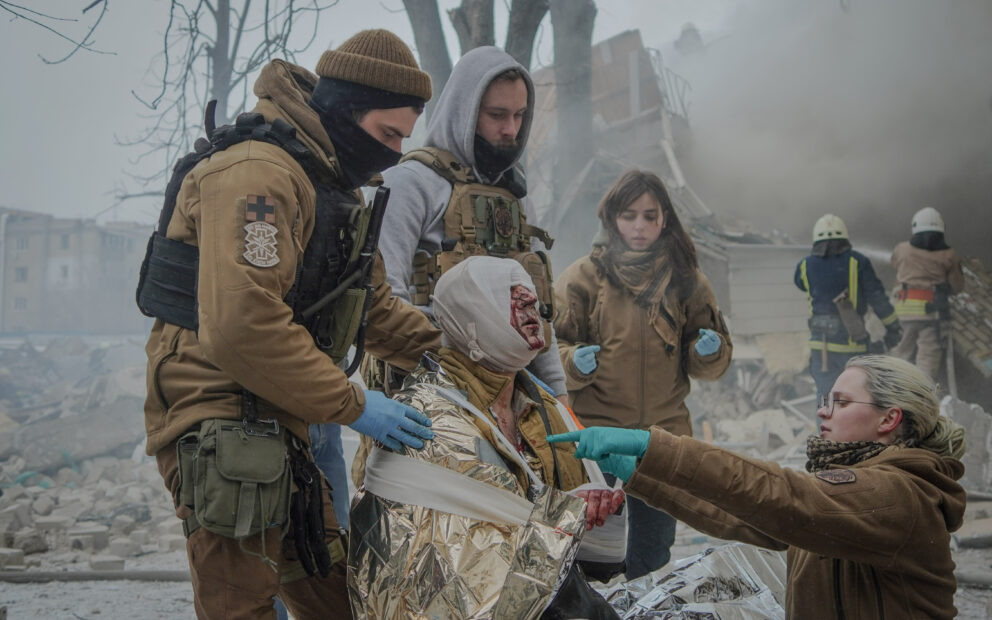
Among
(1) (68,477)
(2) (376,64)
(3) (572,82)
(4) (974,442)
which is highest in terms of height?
(3) (572,82)

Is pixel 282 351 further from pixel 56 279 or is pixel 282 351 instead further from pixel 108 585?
pixel 56 279

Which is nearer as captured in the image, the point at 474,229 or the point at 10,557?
the point at 474,229

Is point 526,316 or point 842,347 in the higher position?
point 526,316

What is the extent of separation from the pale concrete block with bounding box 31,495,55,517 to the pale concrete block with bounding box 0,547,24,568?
177 centimetres

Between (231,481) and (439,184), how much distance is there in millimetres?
1432

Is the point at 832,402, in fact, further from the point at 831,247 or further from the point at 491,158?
the point at 831,247

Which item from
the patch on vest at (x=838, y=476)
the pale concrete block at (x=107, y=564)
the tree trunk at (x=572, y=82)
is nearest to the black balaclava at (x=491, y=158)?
the patch on vest at (x=838, y=476)

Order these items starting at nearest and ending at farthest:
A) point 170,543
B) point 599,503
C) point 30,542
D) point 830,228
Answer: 1. point 599,503
2. point 30,542
3. point 170,543
4. point 830,228

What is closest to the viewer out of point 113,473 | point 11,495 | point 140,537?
point 140,537

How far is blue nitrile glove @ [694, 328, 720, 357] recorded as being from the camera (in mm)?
3480

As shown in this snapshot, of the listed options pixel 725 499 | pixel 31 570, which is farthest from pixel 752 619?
pixel 31 570

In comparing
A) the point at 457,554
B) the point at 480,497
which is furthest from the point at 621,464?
the point at 457,554

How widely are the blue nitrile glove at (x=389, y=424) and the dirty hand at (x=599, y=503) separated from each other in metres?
0.52

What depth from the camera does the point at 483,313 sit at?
2.30 metres
